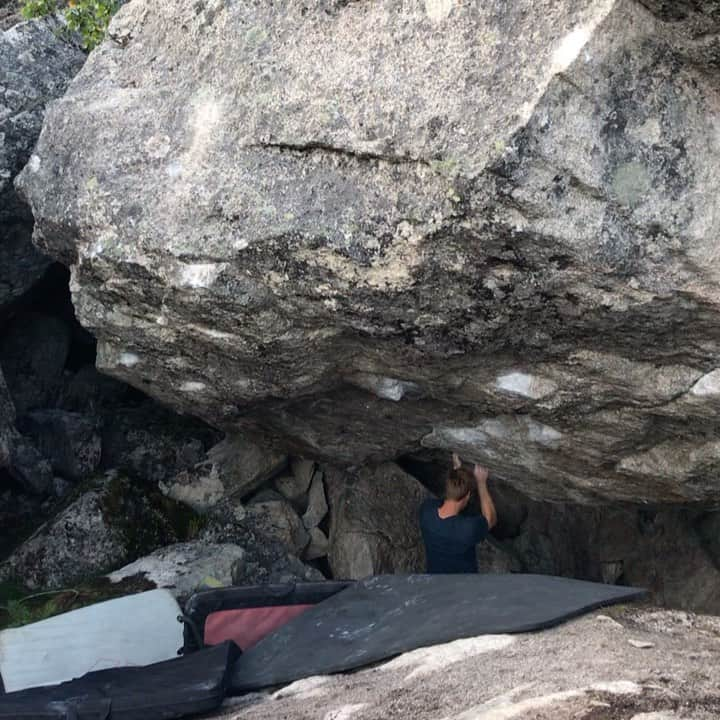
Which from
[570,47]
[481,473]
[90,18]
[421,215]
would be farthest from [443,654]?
[90,18]

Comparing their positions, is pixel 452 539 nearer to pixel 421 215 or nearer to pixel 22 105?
pixel 421 215

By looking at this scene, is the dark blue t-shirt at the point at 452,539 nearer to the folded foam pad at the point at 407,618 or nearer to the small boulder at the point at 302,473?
the folded foam pad at the point at 407,618

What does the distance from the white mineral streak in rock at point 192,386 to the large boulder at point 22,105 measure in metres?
1.85

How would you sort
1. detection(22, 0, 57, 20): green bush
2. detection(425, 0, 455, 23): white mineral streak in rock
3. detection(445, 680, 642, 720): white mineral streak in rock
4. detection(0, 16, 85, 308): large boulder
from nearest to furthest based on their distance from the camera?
detection(445, 680, 642, 720): white mineral streak in rock
detection(425, 0, 455, 23): white mineral streak in rock
detection(0, 16, 85, 308): large boulder
detection(22, 0, 57, 20): green bush

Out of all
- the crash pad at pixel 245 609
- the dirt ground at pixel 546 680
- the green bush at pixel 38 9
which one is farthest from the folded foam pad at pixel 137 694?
the green bush at pixel 38 9

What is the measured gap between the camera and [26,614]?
6527 mm

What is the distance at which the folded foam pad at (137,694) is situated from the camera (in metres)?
4.66

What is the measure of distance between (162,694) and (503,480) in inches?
114

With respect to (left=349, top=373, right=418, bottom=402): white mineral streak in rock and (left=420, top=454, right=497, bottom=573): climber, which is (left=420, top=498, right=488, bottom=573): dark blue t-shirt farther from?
(left=349, top=373, right=418, bottom=402): white mineral streak in rock

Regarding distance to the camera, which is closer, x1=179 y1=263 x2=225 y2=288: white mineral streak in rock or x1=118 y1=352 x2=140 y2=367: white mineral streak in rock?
x1=179 y1=263 x2=225 y2=288: white mineral streak in rock

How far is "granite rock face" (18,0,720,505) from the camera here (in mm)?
4219

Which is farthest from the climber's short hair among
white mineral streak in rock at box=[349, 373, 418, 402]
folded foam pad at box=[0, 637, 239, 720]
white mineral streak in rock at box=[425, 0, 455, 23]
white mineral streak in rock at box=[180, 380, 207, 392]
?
white mineral streak in rock at box=[425, 0, 455, 23]

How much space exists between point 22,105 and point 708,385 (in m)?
4.72

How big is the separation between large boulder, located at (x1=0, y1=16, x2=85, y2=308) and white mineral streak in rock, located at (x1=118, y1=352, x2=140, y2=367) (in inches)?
60.6
